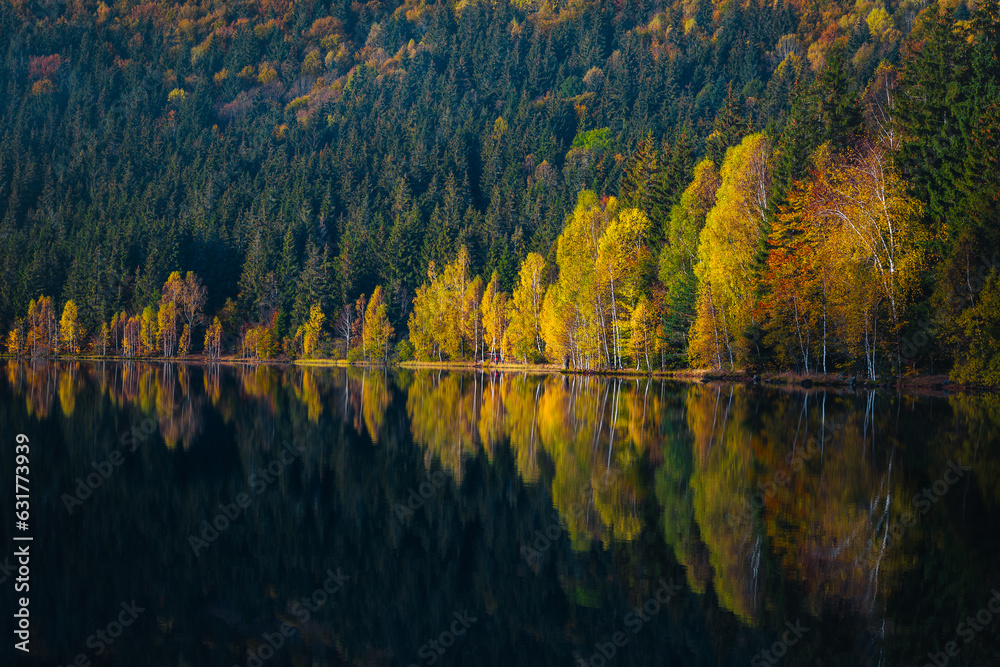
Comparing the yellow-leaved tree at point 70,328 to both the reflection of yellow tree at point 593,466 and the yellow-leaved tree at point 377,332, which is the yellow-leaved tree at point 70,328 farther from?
the reflection of yellow tree at point 593,466

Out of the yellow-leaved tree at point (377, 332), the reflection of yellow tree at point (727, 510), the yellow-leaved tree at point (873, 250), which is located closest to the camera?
the reflection of yellow tree at point (727, 510)

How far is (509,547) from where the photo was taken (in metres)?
13.9

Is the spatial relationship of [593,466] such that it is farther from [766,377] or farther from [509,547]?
[766,377]

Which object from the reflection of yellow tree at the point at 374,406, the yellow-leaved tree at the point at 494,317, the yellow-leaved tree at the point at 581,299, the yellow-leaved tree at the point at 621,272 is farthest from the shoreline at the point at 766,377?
the reflection of yellow tree at the point at 374,406

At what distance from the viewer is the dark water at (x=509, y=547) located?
10023 millimetres

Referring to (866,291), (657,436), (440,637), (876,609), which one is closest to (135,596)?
(440,637)

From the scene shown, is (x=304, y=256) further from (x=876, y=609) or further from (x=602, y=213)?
(x=876, y=609)

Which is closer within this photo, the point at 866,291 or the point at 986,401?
the point at 986,401

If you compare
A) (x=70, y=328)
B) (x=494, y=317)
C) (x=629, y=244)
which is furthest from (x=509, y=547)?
(x=70, y=328)

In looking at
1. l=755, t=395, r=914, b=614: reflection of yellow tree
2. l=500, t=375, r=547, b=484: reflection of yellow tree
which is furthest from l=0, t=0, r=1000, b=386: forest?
l=755, t=395, r=914, b=614: reflection of yellow tree

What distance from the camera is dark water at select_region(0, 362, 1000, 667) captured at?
32.9 ft

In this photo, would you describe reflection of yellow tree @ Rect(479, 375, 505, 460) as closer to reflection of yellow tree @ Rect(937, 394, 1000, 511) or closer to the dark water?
the dark water

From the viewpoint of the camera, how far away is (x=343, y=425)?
1251 inches

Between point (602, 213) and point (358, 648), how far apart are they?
2822 inches
